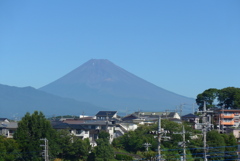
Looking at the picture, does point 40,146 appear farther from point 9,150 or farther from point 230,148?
point 230,148

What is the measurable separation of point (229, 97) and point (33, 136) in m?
20.7

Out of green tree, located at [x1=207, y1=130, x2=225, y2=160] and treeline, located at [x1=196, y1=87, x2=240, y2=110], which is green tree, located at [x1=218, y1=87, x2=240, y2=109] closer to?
treeline, located at [x1=196, y1=87, x2=240, y2=110]

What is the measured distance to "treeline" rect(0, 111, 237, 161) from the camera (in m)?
26.3

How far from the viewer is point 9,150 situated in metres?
26.2

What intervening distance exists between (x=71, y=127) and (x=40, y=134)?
8.49 m

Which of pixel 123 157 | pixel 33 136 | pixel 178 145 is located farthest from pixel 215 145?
pixel 33 136

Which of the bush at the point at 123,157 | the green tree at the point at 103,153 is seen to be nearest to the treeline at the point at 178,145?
the bush at the point at 123,157

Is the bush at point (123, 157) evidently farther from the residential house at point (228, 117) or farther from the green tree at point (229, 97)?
the green tree at point (229, 97)

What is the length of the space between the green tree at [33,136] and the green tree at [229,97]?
18290mm

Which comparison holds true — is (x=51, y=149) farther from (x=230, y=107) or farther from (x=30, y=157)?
(x=230, y=107)

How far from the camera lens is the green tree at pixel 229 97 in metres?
41.6

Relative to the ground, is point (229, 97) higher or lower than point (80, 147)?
higher

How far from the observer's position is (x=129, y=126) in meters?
41.2

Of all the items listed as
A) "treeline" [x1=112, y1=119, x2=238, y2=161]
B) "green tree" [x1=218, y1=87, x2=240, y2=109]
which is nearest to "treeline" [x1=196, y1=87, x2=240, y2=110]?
"green tree" [x1=218, y1=87, x2=240, y2=109]
